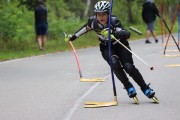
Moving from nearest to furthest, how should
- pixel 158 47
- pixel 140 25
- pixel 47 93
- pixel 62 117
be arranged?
pixel 62 117
pixel 47 93
pixel 158 47
pixel 140 25

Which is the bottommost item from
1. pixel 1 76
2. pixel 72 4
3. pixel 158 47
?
pixel 72 4

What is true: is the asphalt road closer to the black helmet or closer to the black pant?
the black pant

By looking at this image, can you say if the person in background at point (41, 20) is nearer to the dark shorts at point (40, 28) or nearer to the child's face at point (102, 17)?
the dark shorts at point (40, 28)

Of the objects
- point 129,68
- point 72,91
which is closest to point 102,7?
point 129,68

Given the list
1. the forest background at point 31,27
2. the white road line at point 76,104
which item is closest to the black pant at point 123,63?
the white road line at point 76,104

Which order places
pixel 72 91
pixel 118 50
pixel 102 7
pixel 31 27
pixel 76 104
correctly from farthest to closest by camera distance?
1. pixel 31 27
2. pixel 72 91
3. pixel 76 104
4. pixel 118 50
5. pixel 102 7

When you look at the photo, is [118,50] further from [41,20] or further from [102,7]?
[41,20]

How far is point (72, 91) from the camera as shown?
1191 cm

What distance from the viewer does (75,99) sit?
1083 centimetres

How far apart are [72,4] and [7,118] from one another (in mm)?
48922

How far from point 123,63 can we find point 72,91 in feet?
7.38

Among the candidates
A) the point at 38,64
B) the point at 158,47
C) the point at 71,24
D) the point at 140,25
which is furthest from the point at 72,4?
the point at 38,64

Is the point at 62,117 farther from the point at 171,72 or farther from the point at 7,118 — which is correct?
the point at 171,72

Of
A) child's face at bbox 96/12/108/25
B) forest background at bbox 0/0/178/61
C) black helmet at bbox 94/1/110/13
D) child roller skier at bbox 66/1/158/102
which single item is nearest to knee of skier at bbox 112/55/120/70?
child roller skier at bbox 66/1/158/102
